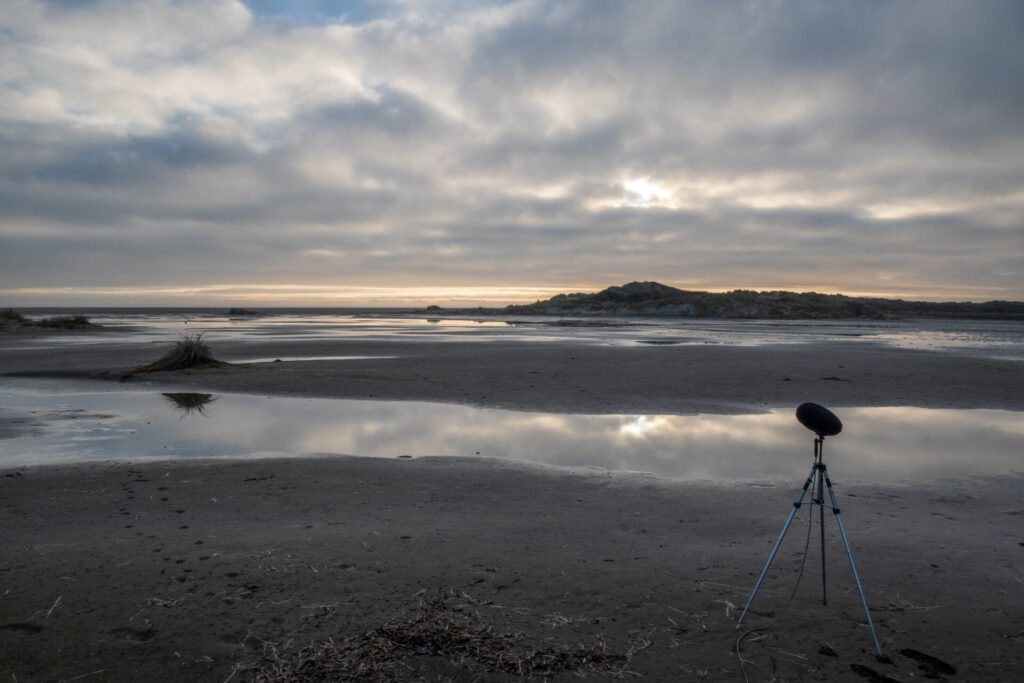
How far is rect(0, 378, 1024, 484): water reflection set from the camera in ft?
27.2

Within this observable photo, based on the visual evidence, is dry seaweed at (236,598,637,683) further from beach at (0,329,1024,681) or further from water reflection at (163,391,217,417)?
water reflection at (163,391,217,417)

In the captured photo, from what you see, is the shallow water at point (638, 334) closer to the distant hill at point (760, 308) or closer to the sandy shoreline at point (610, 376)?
the sandy shoreline at point (610, 376)

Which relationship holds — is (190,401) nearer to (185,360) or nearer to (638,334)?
(185,360)

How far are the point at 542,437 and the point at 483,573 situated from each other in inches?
214

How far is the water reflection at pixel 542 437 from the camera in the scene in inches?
326

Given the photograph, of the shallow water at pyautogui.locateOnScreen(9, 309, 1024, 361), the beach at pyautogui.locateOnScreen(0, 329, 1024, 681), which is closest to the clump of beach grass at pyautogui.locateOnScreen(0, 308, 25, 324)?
the shallow water at pyautogui.locateOnScreen(9, 309, 1024, 361)

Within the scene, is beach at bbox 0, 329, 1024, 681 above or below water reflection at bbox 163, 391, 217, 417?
above

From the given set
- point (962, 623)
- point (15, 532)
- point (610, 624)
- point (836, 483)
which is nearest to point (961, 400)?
point (836, 483)

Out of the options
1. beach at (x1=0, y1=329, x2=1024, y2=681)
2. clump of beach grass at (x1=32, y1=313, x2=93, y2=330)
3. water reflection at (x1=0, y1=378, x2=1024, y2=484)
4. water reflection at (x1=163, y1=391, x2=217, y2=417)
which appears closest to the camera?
beach at (x1=0, y1=329, x2=1024, y2=681)

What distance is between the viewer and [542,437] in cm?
1001

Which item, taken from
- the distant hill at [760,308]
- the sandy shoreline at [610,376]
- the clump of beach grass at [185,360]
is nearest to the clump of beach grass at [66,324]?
the sandy shoreline at [610,376]

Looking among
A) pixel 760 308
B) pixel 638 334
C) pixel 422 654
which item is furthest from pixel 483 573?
pixel 760 308

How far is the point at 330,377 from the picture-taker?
57.2 ft

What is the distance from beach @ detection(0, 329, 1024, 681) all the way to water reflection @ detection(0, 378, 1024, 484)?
2.42ft
